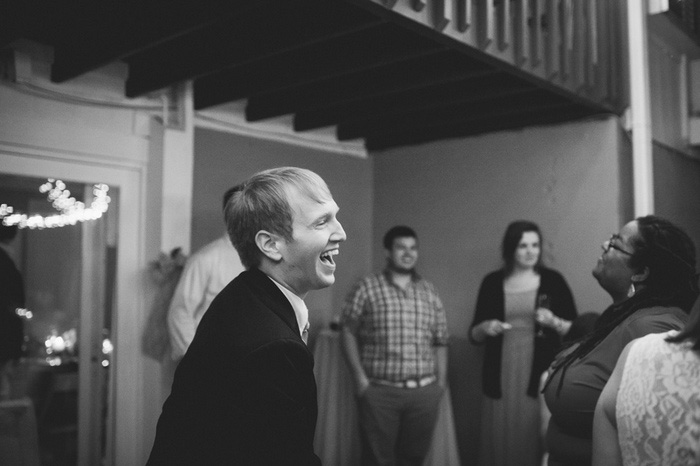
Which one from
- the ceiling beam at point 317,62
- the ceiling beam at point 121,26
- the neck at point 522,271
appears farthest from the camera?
the neck at point 522,271

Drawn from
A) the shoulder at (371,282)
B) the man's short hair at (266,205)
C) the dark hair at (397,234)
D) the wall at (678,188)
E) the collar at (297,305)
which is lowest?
the collar at (297,305)

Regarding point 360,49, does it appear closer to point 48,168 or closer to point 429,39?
point 429,39

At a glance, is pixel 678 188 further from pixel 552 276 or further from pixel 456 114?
pixel 456 114

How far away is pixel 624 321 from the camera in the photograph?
179 cm

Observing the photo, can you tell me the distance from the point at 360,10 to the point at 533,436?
2397mm

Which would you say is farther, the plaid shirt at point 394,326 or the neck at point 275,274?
the plaid shirt at point 394,326

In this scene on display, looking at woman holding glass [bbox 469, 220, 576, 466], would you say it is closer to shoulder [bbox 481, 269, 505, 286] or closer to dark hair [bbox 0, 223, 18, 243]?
shoulder [bbox 481, 269, 505, 286]

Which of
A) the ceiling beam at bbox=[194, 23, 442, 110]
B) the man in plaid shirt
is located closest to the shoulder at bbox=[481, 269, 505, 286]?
the man in plaid shirt

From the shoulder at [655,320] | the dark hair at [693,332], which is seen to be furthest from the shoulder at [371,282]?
the dark hair at [693,332]

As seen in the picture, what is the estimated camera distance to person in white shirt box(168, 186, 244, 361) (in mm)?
2990

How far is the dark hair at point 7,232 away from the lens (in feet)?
9.32

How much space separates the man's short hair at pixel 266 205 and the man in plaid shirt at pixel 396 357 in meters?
2.28

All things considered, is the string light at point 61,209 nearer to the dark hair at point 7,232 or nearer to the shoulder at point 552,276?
the dark hair at point 7,232

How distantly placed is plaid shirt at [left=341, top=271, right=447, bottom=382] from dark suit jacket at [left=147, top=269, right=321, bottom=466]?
236 centimetres
